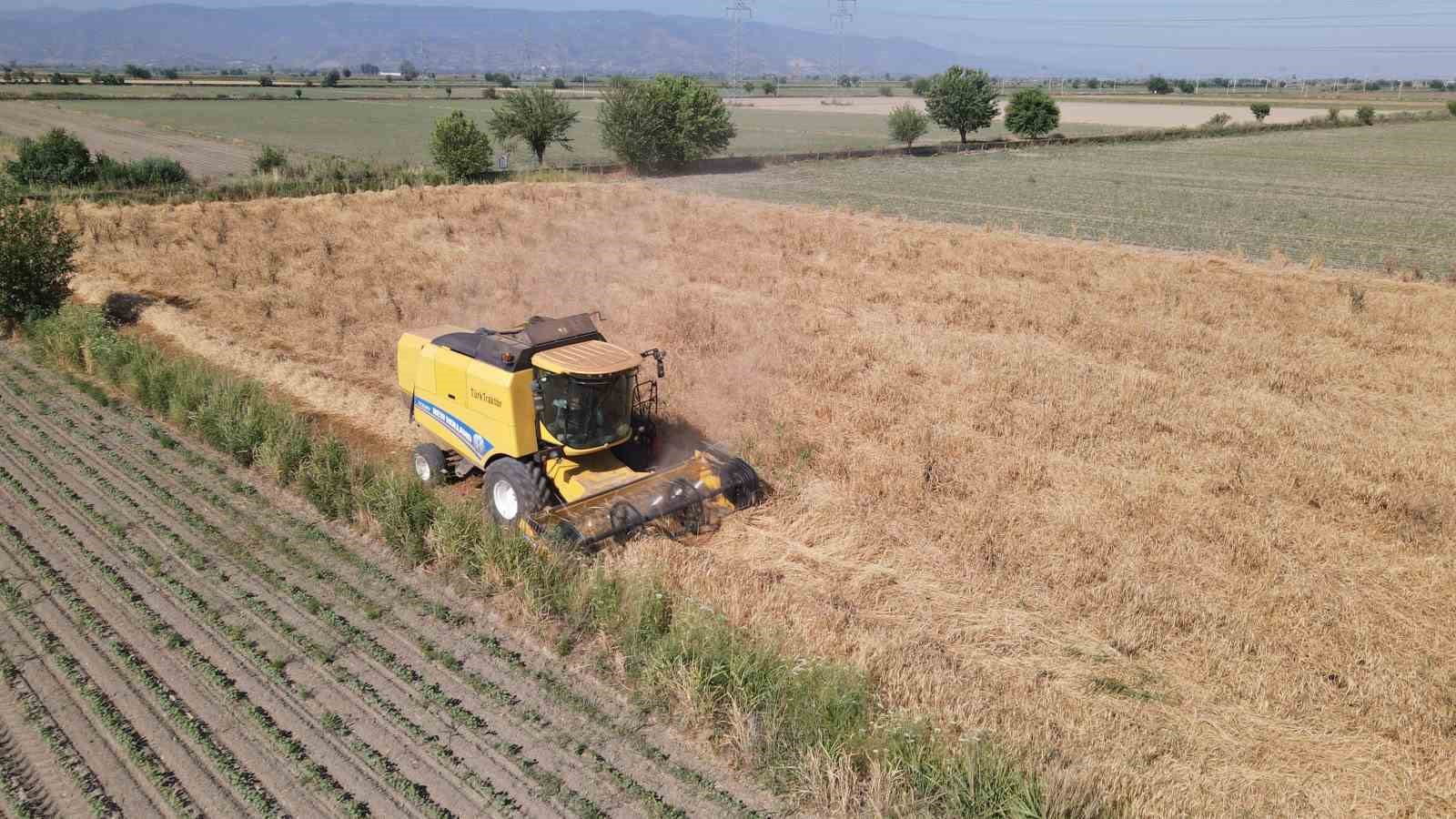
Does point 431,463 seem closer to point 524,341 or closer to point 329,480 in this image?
point 329,480

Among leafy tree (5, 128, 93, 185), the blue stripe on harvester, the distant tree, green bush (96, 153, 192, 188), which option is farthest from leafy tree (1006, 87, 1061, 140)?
the blue stripe on harvester

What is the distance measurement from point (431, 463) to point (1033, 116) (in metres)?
67.7

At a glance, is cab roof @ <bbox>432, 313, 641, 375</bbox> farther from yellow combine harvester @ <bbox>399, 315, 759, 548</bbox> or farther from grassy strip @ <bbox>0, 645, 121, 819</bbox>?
grassy strip @ <bbox>0, 645, 121, 819</bbox>

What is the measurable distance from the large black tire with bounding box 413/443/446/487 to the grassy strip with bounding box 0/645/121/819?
4657 millimetres

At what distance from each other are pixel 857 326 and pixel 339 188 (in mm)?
28633

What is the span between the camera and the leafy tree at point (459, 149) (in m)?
40.6

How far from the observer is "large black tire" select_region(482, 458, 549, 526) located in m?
9.39

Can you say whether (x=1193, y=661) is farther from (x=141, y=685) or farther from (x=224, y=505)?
(x=224, y=505)

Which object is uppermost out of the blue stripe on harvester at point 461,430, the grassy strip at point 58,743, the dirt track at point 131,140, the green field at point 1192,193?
the dirt track at point 131,140

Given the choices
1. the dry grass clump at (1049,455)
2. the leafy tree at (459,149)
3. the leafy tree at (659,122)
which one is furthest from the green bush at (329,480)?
the leafy tree at (659,122)

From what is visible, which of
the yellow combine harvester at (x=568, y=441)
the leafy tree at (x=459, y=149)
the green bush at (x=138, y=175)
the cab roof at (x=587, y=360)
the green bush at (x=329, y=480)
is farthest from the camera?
the leafy tree at (x=459, y=149)

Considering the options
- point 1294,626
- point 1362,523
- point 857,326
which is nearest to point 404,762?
point 1294,626

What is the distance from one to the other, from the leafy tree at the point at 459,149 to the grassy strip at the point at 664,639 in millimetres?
30643

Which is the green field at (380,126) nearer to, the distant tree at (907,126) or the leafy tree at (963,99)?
the distant tree at (907,126)
